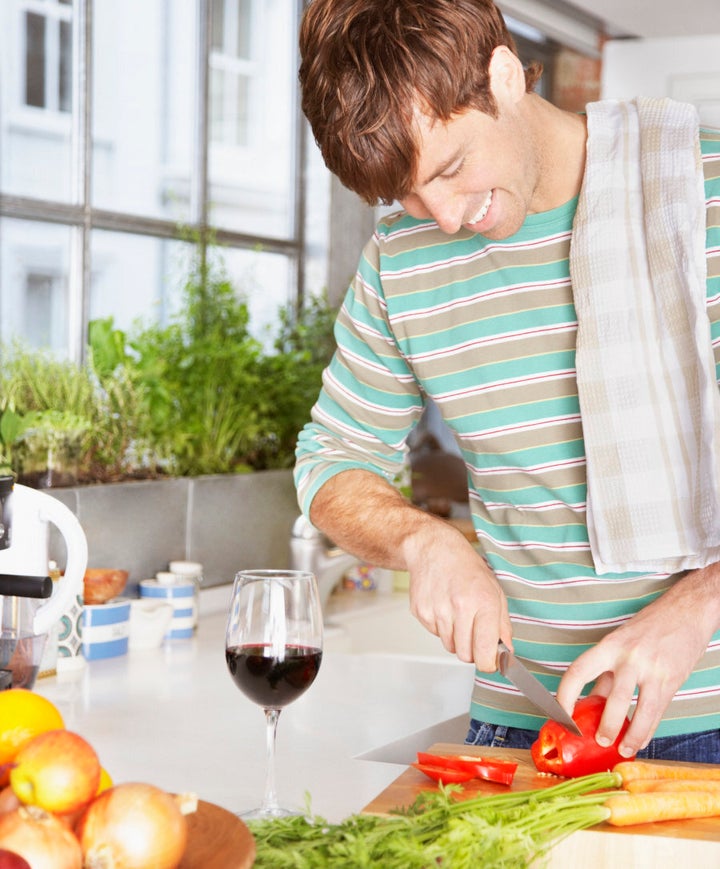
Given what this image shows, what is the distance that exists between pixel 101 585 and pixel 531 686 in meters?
1.12

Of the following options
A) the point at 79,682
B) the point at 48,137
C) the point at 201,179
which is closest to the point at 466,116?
the point at 79,682

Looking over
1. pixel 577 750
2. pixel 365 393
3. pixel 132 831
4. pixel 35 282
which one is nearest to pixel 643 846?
pixel 577 750

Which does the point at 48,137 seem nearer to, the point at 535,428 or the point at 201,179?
the point at 201,179

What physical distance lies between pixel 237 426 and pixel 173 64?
3.78ft

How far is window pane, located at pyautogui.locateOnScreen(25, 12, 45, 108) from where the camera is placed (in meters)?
2.90

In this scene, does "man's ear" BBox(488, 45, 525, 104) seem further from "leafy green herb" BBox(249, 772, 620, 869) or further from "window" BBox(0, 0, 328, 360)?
"window" BBox(0, 0, 328, 360)

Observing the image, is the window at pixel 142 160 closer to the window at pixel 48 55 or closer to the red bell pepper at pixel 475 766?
the window at pixel 48 55

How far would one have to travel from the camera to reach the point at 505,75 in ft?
3.89

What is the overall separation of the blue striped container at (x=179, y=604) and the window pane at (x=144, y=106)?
1279mm

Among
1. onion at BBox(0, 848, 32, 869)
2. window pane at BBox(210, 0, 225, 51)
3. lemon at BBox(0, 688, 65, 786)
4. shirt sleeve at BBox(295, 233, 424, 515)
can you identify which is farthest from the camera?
window pane at BBox(210, 0, 225, 51)

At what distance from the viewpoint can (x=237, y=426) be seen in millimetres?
2842

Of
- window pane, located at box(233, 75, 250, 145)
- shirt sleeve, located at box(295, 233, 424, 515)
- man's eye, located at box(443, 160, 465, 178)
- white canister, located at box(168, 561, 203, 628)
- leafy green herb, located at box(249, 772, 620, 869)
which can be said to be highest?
window pane, located at box(233, 75, 250, 145)

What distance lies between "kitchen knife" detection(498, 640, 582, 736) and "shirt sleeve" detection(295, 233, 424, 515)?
1.28 feet

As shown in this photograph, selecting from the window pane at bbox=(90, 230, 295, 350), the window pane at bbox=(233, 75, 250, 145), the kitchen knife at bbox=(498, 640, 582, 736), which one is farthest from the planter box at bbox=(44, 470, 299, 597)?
the window pane at bbox=(233, 75, 250, 145)
